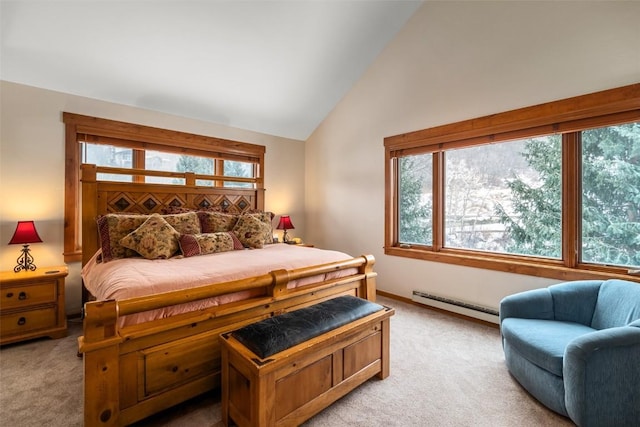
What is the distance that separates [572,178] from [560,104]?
68 centimetres

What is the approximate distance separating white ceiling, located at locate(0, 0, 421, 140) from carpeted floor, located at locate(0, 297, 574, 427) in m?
2.72

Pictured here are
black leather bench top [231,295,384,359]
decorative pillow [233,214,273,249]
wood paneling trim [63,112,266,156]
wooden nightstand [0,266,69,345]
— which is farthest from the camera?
decorative pillow [233,214,273,249]

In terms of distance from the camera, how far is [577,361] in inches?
61.4

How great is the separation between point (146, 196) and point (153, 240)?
104cm

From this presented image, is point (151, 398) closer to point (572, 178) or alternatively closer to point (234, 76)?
point (234, 76)

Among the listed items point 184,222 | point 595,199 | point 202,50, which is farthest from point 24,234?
point 595,199

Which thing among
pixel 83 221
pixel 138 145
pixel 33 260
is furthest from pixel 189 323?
pixel 138 145

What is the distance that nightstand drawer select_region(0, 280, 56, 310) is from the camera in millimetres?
2541

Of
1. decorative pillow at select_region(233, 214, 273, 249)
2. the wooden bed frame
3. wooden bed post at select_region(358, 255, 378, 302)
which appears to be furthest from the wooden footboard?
decorative pillow at select_region(233, 214, 273, 249)

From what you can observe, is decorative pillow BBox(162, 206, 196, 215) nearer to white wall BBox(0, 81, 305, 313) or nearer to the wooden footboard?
white wall BBox(0, 81, 305, 313)

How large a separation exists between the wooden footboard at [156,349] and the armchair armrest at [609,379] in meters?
1.83

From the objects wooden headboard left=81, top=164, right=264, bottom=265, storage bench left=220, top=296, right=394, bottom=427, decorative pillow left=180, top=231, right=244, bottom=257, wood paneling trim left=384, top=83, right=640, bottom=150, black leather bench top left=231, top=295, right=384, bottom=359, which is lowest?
storage bench left=220, top=296, right=394, bottom=427

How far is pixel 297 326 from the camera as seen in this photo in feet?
5.65

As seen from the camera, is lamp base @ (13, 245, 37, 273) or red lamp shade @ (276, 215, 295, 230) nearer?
lamp base @ (13, 245, 37, 273)
